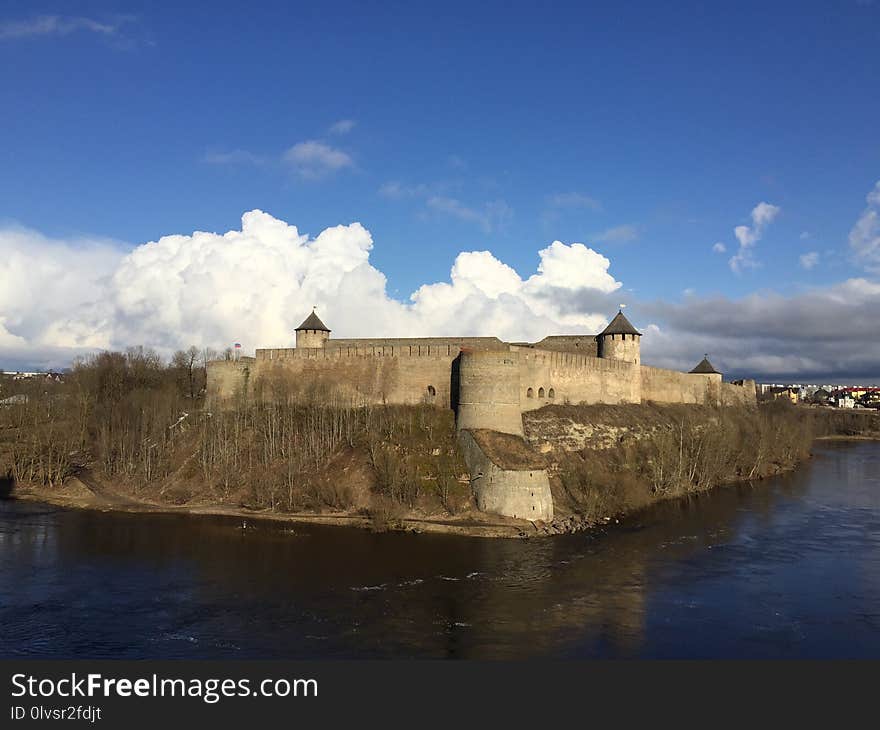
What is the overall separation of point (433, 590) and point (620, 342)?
78.2 ft

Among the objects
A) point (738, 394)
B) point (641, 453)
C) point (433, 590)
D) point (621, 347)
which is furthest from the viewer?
point (738, 394)

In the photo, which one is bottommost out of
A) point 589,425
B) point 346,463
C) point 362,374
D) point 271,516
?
point 271,516

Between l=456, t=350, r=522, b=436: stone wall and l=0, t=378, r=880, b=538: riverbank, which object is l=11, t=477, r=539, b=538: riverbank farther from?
l=456, t=350, r=522, b=436: stone wall

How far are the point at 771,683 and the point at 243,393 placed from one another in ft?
85.5

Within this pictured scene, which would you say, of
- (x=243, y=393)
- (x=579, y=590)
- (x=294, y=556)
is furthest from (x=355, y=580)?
(x=243, y=393)

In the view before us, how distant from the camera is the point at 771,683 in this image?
1102 cm

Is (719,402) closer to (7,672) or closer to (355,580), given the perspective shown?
(355,580)

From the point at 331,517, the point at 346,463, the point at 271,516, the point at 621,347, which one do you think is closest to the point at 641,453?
the point at 621,347

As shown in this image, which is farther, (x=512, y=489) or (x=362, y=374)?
(x=362, y=374)

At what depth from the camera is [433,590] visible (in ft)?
52.0

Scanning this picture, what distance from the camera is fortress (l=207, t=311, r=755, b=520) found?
23094 millimetres

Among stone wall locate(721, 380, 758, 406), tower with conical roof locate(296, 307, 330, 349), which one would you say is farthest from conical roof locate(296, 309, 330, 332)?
stone wall locate(721, 380, 758, 406)

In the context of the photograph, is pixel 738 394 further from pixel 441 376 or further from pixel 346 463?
pixel 346 463

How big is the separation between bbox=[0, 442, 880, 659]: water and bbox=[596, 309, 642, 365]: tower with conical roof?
13.2 metres
